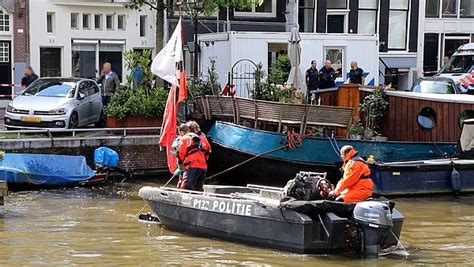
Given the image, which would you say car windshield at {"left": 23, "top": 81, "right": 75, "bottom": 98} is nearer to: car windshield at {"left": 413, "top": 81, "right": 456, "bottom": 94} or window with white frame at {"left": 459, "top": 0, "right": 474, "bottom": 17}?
car windshield at {"left": 413, "top": 81, "right": 456, "bottom": 94}

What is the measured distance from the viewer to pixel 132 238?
14.4 m

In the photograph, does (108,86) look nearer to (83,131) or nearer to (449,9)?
(83,131)

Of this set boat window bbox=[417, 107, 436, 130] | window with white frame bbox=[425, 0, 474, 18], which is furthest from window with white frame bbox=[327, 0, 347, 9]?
boat window bbox=[417, 107, 436, 130]

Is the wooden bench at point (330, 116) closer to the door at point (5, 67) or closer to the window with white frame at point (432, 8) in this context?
the door at point (5, 67)

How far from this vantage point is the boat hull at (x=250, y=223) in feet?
42.0

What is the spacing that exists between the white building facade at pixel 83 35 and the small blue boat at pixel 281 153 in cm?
1292

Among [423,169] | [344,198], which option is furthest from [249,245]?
[423,169]

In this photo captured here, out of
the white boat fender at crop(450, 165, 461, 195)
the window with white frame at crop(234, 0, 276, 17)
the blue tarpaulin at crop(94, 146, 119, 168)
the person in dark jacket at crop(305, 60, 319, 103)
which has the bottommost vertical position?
the white boat fender at crop(450, 165, 461, 195)

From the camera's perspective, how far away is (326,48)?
26.8 meters

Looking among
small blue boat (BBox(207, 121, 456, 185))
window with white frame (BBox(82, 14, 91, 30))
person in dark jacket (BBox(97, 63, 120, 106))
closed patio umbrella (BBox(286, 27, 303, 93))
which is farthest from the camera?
window with white frame (BBox(82, 14, 91, 30))

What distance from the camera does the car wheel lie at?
21.4 metres

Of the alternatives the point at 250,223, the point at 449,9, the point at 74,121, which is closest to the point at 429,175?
the point at 250,223

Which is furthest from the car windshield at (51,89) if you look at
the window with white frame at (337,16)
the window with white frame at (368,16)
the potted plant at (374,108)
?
the window with white frame at (368,16)

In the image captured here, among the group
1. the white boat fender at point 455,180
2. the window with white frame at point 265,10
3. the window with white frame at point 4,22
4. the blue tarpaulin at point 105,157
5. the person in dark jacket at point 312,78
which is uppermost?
the window with white frame at point 265,10
